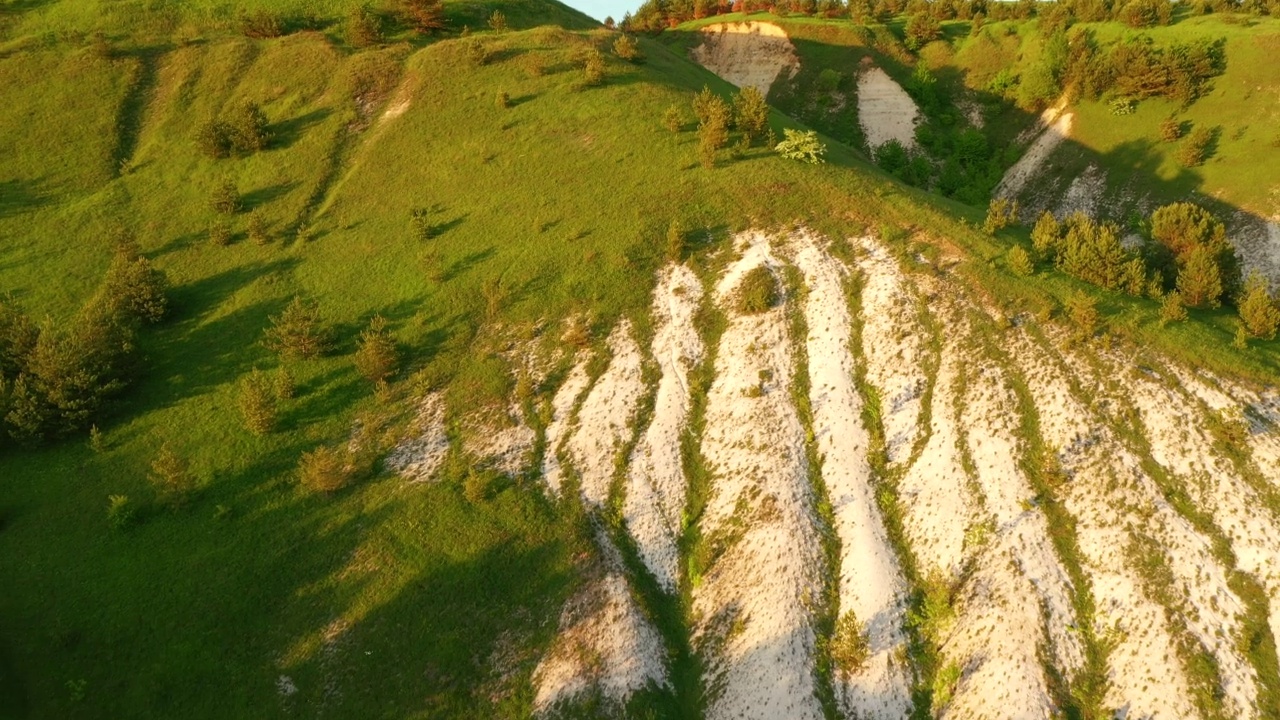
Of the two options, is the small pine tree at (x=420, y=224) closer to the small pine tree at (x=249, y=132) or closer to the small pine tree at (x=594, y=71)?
the small pine tree at (x=249, y=132)

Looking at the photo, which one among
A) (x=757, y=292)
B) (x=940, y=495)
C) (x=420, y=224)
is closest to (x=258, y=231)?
(x=420, y=224)

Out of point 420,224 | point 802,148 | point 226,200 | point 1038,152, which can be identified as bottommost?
point 1038,152

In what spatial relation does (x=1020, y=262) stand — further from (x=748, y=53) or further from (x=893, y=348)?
(x=748, y=53)

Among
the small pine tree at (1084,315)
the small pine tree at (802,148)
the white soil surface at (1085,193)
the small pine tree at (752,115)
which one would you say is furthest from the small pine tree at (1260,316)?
the small pine tree at (752,115)

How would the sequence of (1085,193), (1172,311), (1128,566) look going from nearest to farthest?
1. (1128,566)
2. (1172,311)
3. (1085,193)

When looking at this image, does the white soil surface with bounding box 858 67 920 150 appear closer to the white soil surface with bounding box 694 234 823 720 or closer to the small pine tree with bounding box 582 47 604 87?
the small pine tree with bounding box 582 47 604 87

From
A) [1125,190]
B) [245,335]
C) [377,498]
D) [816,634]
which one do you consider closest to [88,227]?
[245,335]

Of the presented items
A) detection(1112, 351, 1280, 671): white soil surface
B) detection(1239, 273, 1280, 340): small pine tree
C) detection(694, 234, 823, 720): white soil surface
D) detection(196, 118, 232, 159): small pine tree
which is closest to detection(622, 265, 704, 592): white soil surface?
detection(694, 234, 823, 720): white soil surface
